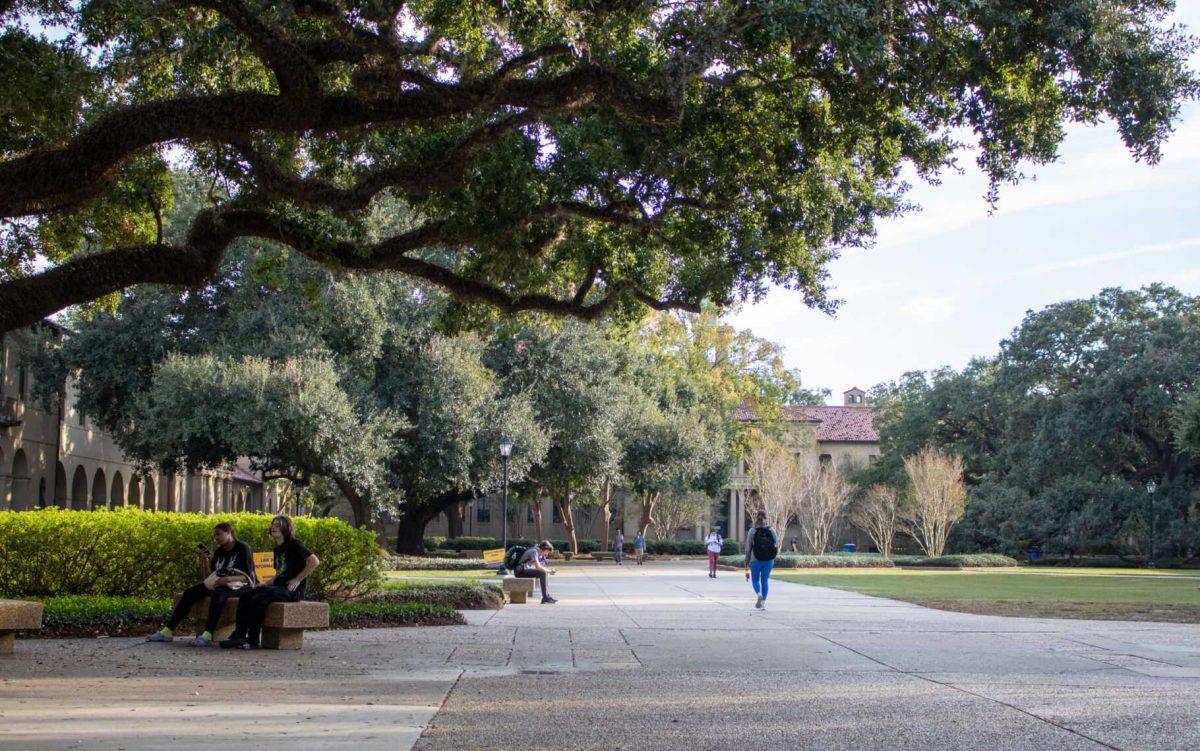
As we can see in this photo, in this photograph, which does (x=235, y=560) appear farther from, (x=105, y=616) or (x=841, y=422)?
(x=841, y=422)

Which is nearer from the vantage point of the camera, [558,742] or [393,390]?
[558,742]

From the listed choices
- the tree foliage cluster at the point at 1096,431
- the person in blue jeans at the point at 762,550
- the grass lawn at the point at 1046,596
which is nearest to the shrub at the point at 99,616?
the person in blue jeans at the point at 762,550

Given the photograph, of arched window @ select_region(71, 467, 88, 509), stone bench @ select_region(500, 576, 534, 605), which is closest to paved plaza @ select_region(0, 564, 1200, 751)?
stone bench @ select_region(500, 576, 534, 605)

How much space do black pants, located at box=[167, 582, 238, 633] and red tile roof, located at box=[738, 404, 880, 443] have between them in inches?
2554

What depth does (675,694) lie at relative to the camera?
311 inches

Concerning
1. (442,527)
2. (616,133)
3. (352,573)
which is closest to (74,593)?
(352,573)

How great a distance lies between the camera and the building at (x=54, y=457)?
120 ft

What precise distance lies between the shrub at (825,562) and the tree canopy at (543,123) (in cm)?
2539

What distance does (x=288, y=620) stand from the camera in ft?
34.4

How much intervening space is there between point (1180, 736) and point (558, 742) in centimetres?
335

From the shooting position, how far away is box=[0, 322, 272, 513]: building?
36.6 metres

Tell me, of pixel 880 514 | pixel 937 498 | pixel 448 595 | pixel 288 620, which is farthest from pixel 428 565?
pixel 880 514

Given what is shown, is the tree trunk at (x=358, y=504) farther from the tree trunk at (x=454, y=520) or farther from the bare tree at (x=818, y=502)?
the tree trunk at (x=454, y=520)

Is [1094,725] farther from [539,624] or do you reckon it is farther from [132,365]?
[132,365]
